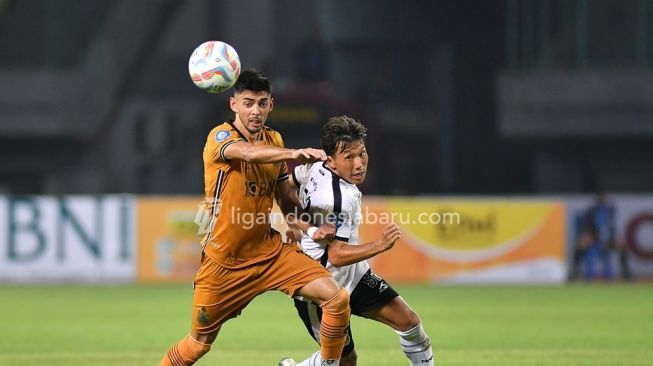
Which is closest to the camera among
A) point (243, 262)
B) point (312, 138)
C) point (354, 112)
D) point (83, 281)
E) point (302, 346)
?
point (243, 262)

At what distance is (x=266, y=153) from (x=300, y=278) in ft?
2.91

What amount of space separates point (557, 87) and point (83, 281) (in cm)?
1258

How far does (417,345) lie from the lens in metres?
8.16

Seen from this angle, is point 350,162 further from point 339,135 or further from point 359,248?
point 359,248

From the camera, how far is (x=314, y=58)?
28812 mm

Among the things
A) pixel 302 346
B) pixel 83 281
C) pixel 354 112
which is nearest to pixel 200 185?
pixel 354 112

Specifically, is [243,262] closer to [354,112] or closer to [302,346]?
[302,346]

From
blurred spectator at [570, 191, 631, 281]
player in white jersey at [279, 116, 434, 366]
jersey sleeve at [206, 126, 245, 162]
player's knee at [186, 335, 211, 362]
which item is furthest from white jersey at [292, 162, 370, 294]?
blurred spectator at [570, 191, 631, 281]

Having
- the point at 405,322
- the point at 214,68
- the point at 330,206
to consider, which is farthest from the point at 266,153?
the point at 405,322

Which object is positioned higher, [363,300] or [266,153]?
[266,153]

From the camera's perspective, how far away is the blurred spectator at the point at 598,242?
67.2 feet

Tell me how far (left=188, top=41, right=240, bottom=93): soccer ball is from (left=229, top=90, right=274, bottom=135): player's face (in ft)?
0.62

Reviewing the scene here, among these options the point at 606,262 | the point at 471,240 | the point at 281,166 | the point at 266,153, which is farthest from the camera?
the point at 606,262

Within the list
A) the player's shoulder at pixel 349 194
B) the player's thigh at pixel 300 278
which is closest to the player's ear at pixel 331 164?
the player's shoulder at pixel 349 194
